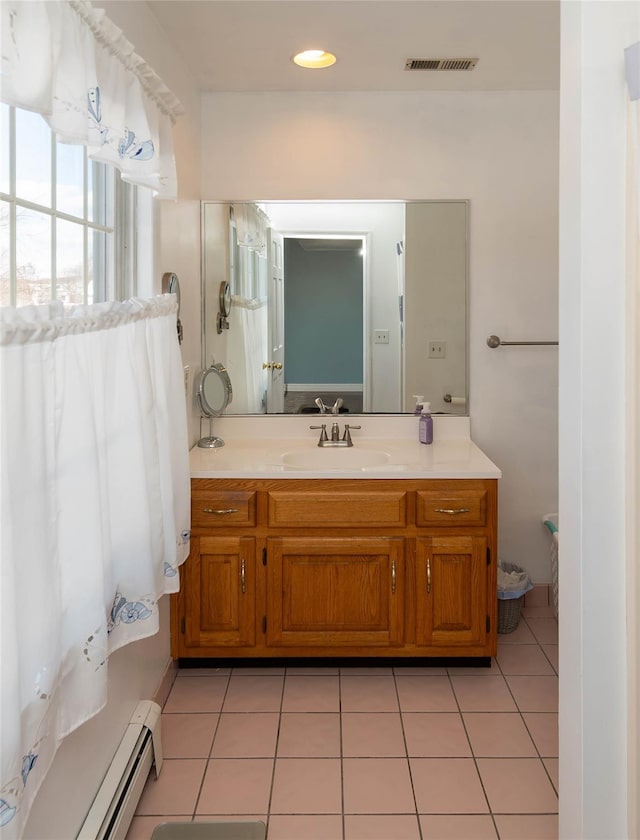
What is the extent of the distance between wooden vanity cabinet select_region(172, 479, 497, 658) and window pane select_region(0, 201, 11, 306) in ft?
4.44

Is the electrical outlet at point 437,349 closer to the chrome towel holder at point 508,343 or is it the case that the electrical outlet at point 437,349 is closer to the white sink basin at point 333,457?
the chrome towel holder at point 508,343

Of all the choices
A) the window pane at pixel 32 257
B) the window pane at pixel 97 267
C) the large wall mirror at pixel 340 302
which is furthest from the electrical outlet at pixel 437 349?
the window pane at pixel 32 257

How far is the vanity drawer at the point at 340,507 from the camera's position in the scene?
2762 mm

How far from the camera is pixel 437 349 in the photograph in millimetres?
3355

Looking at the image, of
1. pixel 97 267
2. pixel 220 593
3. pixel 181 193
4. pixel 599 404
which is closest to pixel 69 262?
pixel 97 267

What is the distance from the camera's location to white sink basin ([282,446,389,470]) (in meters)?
3.11

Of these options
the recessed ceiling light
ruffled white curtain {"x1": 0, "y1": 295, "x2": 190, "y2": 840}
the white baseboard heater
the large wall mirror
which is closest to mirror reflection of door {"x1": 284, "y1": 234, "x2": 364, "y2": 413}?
the large wall mirror

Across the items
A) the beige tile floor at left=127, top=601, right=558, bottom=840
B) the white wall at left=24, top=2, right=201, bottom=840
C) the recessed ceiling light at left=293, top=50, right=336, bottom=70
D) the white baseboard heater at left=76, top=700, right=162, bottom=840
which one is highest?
the recessed ceiling light at left=293, top=50, right=336, bottom=70

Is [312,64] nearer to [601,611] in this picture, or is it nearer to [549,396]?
[549,396]

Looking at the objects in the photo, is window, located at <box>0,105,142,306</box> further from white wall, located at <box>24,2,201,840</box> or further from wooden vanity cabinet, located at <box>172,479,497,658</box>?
wooden vanity cabinet, located at <box>172,479,497,658</box>

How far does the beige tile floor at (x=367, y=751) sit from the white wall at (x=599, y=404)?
0.59m

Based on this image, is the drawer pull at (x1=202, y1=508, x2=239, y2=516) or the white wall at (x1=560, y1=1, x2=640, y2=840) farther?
the drawer pull at (x1=202, y1=508, x2=239, y2=516)

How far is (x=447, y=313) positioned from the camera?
3.35 meters

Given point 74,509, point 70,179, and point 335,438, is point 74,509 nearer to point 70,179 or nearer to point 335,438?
point 70,179
